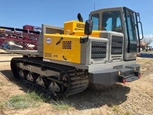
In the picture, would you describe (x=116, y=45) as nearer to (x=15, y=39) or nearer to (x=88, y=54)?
(x=88, y=54)

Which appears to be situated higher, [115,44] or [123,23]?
Result: [123,23]

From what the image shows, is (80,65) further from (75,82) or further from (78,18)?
(78,18)

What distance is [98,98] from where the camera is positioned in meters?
4.88

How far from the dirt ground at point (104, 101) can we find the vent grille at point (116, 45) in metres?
1.32

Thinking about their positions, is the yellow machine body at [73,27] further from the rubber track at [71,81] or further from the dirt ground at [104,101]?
the dirt ground at [104,101]

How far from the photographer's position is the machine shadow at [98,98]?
4453 mm

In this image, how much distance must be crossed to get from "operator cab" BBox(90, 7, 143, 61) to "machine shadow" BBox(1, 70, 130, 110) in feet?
3.56

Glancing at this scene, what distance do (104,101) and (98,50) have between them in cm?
147

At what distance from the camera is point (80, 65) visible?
13.4ft

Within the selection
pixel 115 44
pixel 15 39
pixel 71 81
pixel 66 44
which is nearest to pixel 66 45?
pixel 66 44

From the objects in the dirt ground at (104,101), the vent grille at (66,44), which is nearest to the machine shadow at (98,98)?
the dirt ground at (104,101)

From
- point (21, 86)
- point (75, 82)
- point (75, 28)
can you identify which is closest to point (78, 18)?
point (75, 28)

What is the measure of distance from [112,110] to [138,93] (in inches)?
63.3

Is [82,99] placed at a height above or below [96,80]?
below
